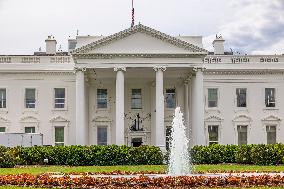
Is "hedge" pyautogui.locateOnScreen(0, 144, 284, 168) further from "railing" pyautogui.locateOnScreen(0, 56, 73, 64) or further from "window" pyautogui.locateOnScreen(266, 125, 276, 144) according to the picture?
"railing" pyautogui.locateOnScreen(0, 56, 73, 64)

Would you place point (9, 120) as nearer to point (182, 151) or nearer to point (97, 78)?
point (97, 78)

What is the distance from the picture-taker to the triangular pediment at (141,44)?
1700 inches

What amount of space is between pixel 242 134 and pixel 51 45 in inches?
766

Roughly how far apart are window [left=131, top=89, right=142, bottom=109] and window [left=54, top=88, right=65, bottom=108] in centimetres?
598

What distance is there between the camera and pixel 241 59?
4994 cm

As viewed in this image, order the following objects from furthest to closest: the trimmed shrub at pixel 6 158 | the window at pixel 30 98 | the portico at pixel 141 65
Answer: the window at pixel 30 98, the portico at pixel 141 65, the trimmed shrub at pixel 6 158

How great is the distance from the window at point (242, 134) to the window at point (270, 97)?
2.88 metres

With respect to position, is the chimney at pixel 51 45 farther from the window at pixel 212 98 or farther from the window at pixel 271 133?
the window at pixel 271 133

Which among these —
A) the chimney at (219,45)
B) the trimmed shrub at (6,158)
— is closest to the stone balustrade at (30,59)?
the chimney at (219,45)

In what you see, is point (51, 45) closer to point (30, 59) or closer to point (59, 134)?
point (30, 59)

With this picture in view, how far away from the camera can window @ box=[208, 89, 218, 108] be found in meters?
49.6

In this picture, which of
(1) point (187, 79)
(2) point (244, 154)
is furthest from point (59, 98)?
(2) point (244, 154)

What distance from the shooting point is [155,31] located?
4338 centimetres

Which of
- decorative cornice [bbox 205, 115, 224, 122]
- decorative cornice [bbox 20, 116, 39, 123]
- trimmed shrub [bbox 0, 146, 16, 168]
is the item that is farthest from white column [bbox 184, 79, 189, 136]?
trimmed shrub [bbox 0, 146, 16, 168]
